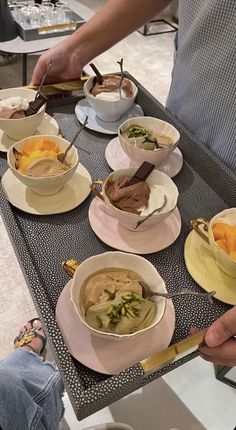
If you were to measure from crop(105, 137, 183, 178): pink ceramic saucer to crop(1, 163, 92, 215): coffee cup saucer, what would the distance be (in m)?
0.08

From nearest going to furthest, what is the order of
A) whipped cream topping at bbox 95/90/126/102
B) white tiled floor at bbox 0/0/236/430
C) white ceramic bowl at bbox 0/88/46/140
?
white ceramic bowl at bbox 0/88/46/140 < whipped cream topping at bbox 95/90/126/102 < white tiled floor at bbox 0/0/236/430

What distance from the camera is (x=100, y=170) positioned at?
95 cm

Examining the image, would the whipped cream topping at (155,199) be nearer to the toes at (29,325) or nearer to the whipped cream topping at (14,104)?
the whipped cream topping at (14,104)

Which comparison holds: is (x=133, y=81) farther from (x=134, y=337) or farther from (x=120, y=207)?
(x=134, y=337)

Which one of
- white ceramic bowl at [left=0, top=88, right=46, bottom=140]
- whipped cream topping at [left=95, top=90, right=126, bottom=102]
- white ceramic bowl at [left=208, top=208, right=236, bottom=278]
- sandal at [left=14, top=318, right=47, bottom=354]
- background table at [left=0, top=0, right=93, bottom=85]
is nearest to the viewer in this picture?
white ceramic bowl at [left=208, top=208, right=236, bottom=278]

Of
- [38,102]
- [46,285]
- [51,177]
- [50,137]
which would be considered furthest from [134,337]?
[38,102]

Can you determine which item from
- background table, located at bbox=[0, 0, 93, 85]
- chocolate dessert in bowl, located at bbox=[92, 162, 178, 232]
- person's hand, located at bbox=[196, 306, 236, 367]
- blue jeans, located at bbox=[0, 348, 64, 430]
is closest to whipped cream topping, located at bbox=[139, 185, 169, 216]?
chocolate dessert in bowl, located at bbox=[92, 162, 178, 232]

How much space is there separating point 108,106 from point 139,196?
1.08 ft

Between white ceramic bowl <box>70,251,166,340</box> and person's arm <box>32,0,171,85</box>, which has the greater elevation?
person's arm <box>32,0,171,85</box>

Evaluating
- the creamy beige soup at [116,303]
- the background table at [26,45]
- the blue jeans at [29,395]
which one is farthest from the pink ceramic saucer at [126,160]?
the background table at [26,45]

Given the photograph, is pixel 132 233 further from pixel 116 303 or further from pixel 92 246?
pixel 116 303

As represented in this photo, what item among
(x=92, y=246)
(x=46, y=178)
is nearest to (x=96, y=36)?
(x=46, y=178)

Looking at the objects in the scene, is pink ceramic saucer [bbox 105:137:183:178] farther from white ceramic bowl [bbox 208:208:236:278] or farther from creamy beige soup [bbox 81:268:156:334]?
creamy beige soup [bbox 81:268:156:334]

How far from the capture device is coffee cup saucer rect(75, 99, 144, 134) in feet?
3.43
